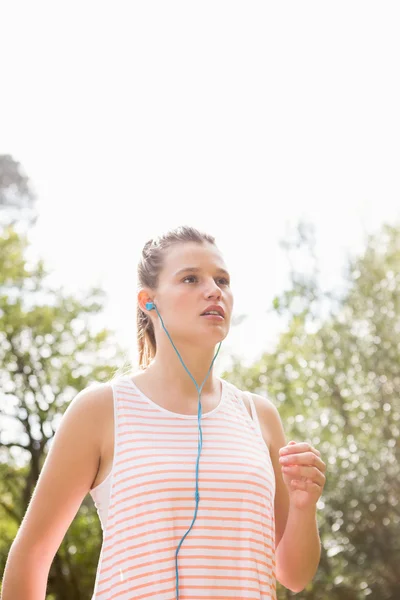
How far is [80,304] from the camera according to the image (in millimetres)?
17422

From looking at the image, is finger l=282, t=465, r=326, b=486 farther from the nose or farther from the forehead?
the forehead

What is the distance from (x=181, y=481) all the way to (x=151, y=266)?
760 mm

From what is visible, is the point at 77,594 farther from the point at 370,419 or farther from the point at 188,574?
the point at 188,574

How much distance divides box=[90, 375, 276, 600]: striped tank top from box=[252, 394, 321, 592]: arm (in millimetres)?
102

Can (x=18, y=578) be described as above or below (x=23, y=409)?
below

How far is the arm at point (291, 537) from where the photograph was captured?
2035 millimetres

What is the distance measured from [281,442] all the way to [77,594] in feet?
51.1

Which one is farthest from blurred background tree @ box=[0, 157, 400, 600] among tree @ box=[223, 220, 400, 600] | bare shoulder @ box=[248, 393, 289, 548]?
bare shoulder @ box=[248, 393, 289, 548]

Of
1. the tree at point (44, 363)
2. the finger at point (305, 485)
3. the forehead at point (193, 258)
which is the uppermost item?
the tree at point (44, 363)

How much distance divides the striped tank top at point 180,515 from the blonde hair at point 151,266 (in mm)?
449

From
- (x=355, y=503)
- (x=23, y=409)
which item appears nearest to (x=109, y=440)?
(x=355, y=503)

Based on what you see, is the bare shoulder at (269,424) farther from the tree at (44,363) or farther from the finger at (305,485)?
the tree at (44,363)

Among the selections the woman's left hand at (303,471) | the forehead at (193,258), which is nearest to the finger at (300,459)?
the woman's left hand at (303,471)

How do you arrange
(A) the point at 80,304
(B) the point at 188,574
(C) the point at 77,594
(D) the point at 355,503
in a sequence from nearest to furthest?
(B) the point at 188,574 < (D) the point at 355,503 < (C) the point at 77,594 < (A) the point at 80,304
